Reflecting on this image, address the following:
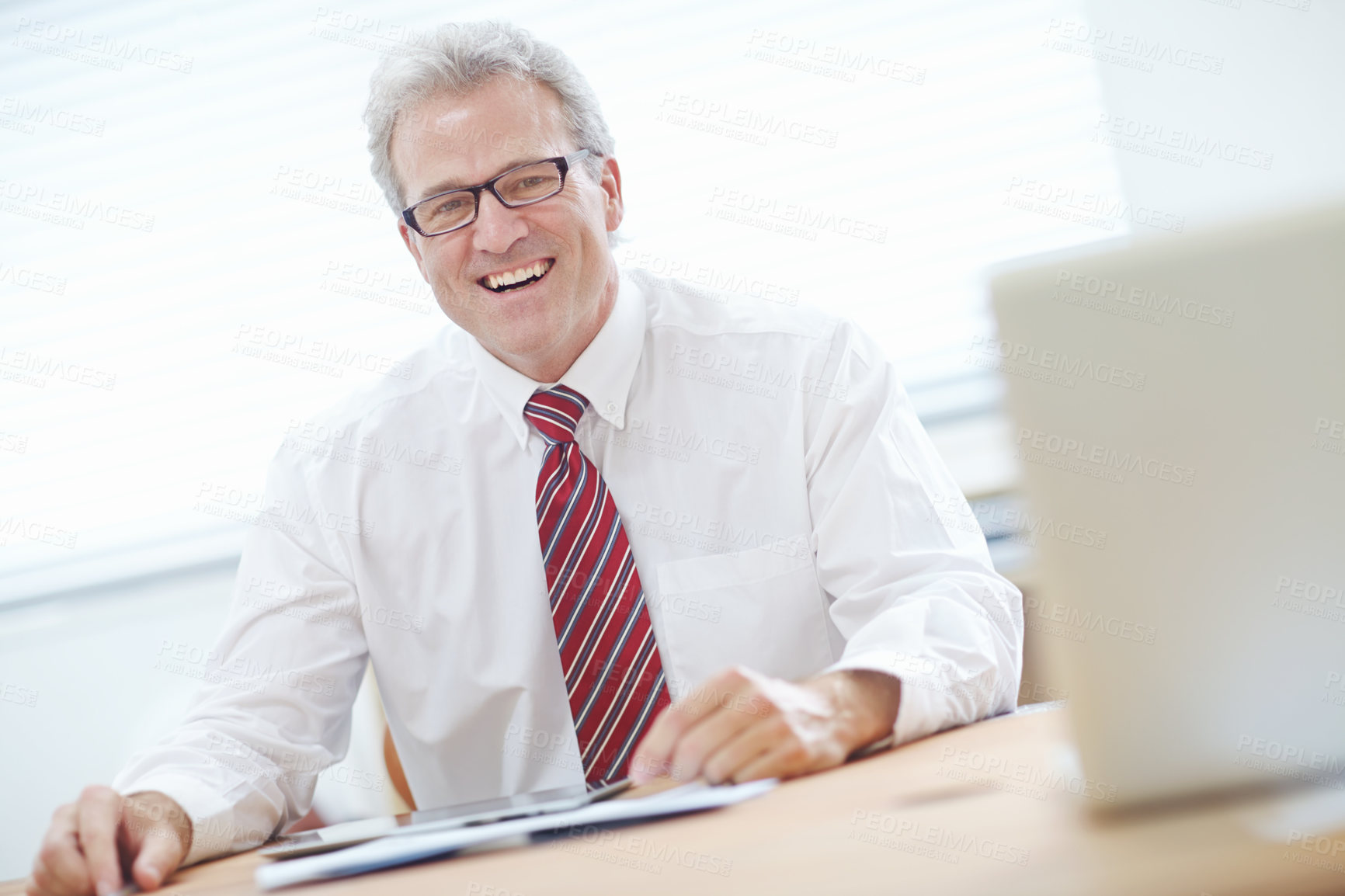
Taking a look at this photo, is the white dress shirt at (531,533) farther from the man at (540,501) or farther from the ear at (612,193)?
the ear at (612,193)

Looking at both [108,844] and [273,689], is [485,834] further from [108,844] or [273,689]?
[273,689]

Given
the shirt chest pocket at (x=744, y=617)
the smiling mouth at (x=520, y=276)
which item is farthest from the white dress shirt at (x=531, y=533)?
the smiling mouth at (x=520, y=276)

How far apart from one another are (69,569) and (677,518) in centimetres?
194

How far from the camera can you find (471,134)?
1.34 metres

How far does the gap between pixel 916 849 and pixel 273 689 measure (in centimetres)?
95

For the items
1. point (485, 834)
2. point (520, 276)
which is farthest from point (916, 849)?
point (520, 276)

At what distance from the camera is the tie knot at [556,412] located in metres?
1.31

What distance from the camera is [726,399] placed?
4.53ft

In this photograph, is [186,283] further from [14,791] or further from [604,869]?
[604,869]

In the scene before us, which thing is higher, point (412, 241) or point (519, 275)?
point (412, 241)

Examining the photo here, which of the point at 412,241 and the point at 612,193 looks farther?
the point at 612,193

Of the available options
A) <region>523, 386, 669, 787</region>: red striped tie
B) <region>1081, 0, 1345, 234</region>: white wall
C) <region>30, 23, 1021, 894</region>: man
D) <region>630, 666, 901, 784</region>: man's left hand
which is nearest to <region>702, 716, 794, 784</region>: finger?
<region>630, 666, 901, 784</region>: man's left hand

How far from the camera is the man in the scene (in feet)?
3.92

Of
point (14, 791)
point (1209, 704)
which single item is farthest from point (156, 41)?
point (1209, 704)
